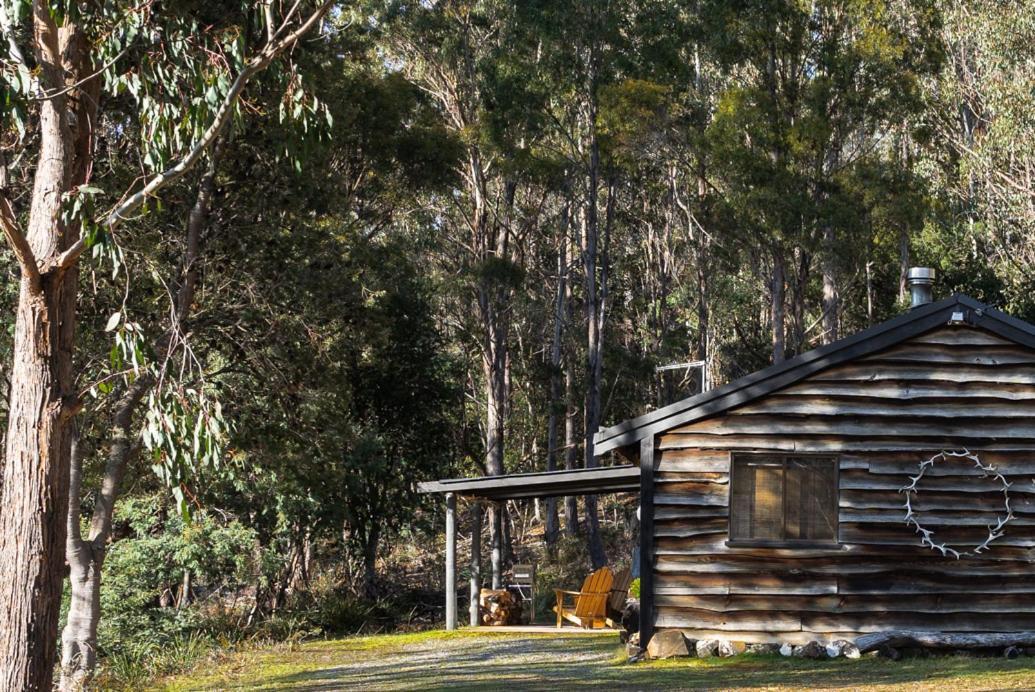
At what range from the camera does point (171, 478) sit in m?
8.38

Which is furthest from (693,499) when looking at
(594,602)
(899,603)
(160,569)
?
(160,569)

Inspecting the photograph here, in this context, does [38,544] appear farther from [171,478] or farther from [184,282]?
[184,282]

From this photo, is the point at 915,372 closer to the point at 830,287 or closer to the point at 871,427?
the point at 871,427

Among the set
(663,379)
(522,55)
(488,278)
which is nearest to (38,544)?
(488,278)

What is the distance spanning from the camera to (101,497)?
17.3m

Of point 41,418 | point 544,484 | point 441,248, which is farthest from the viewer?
point 441,248

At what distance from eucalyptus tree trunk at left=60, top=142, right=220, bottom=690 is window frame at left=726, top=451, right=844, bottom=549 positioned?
7193 mm

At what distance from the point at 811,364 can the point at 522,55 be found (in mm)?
18791

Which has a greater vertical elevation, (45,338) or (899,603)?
(45,338)

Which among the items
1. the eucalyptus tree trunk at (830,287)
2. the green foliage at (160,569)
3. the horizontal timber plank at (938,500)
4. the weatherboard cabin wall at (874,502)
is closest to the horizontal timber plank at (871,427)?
the weatherboard cabin wall at (874,502)

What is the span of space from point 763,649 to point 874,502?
210 centimetres

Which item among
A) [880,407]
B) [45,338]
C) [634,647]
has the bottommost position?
Answer: [634,647]

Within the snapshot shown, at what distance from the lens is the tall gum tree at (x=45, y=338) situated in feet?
28.7

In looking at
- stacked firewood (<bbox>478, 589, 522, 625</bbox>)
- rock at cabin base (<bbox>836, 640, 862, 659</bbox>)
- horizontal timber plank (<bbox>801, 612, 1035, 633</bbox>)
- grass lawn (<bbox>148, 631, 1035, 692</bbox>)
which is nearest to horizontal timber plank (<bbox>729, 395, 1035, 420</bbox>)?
horizontal timber plank (<bbox>801, 612, 1035, 633</bbox>)
